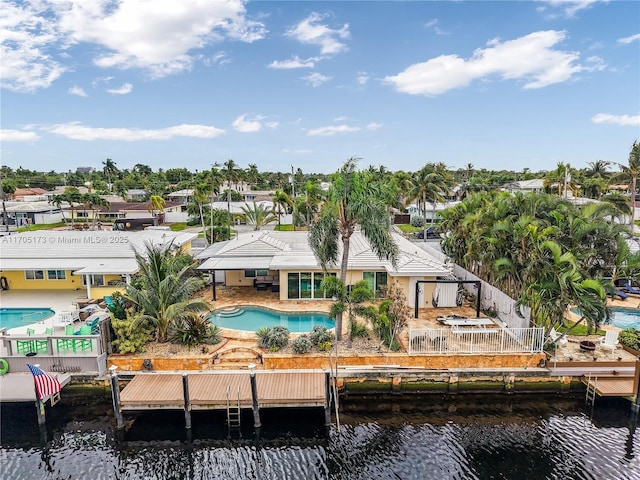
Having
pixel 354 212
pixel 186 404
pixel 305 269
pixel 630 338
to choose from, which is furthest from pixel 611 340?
pixel 186 404

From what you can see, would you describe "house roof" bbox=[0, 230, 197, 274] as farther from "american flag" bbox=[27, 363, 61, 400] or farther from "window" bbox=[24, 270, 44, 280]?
"american flag" bbox=[27, 363, 61, 400]

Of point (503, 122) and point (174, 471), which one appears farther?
point (503, 122)

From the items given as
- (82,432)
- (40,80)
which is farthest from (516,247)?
(40,80)

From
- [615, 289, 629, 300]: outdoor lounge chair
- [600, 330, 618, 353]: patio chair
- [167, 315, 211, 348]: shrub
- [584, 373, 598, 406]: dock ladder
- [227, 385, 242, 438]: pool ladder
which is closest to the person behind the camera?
[227, 385, 242, 438]: pool ladder

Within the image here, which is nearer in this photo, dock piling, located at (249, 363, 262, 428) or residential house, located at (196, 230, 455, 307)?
dock piling, located at (249, 363, 262, 428)

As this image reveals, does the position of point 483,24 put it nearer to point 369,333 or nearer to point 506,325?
point 506,325

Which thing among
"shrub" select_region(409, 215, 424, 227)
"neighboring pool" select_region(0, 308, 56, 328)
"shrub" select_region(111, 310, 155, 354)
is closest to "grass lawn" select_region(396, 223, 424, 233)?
"shrub" select_region(409, 215, 424, 227)

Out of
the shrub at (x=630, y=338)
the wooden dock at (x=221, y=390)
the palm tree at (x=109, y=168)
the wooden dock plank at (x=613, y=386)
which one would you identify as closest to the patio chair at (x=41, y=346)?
the wooden dock at (x=221, y=390)

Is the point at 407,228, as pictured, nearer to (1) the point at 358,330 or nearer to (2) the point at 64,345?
(1) the point at 358,330
